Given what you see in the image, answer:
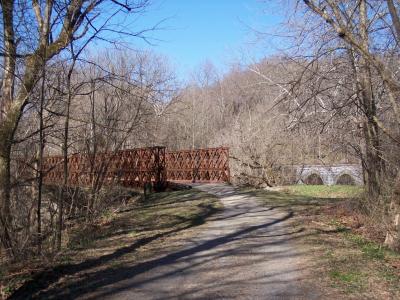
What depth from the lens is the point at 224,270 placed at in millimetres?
6832

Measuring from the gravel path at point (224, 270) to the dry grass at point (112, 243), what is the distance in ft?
1.96

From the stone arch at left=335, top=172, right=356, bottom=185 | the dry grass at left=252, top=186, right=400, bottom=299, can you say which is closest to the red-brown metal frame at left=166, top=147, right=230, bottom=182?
the stone arch at left=335, top=172, right=356, bottom=185

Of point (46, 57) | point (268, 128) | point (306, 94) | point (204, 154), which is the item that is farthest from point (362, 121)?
point (204, 154)

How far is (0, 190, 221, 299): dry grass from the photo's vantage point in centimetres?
669

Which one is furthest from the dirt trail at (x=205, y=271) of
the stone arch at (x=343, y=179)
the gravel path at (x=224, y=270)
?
the stone arch at (x=343, y=179)

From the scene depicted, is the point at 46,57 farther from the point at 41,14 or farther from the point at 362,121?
the point at 362,121

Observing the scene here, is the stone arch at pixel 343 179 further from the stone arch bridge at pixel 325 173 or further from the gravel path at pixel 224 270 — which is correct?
the gravel path at pixel 224 270

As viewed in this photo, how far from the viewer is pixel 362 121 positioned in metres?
11.3

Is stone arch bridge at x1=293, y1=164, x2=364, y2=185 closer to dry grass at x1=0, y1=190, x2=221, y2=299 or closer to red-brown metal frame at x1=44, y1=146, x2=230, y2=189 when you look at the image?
red-brown metal frame at x1=44, y1=146, x2=230, y2=189

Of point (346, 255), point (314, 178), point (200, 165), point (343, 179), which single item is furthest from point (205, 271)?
point (314, 178)

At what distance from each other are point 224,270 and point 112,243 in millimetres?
3223

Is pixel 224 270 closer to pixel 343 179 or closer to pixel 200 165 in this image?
pixel 200 165

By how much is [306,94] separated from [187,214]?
4.58m

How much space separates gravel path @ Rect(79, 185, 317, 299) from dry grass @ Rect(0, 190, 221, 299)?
23.5 inches
